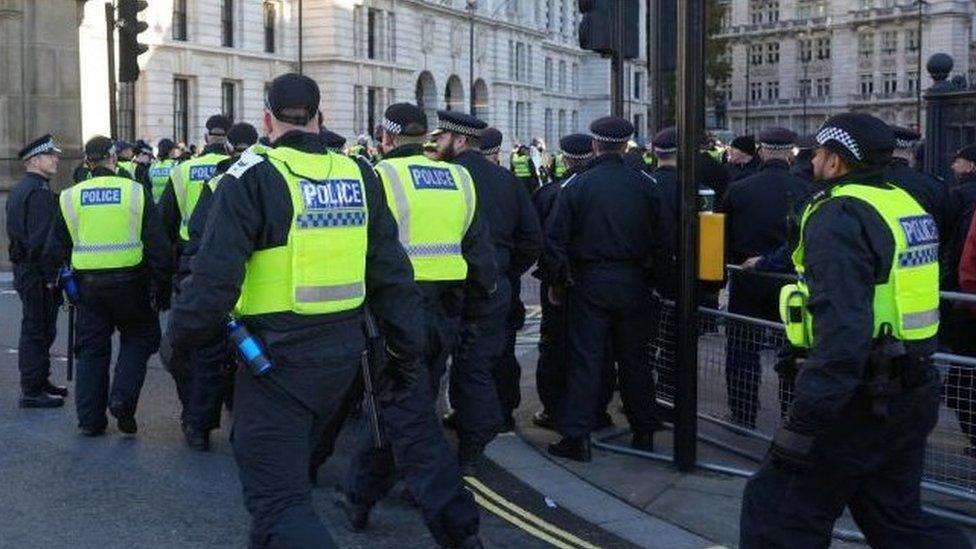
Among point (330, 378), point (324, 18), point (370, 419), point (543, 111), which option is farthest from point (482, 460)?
point (543, 111)

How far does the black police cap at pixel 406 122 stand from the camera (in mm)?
6410

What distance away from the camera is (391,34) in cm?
6500

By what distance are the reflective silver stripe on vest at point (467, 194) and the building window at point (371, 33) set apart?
57588mm

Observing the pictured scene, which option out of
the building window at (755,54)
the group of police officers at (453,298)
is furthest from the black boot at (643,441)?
the building window at (755,54)

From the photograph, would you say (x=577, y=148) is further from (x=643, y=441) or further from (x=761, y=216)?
(x=643, y=441)

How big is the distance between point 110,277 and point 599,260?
3.15 meters

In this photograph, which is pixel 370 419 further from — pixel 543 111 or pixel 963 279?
pixel 543 111

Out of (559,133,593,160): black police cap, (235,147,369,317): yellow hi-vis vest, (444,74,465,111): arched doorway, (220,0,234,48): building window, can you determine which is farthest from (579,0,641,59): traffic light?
(444,74,465,111): arched doorway

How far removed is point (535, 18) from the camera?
3398 inches

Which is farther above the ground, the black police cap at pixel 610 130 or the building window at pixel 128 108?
the building window at pixel 128 108

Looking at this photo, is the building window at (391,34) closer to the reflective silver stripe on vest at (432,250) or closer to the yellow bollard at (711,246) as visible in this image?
the yellow bollard at (711,246)

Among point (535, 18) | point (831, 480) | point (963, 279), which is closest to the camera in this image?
point (831, 480)

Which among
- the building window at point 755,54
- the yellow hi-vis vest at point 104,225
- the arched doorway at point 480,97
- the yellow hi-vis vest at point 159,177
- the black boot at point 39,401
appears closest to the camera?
the yellow hi-vis vest at point 104,225

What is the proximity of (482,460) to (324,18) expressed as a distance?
54.0m
